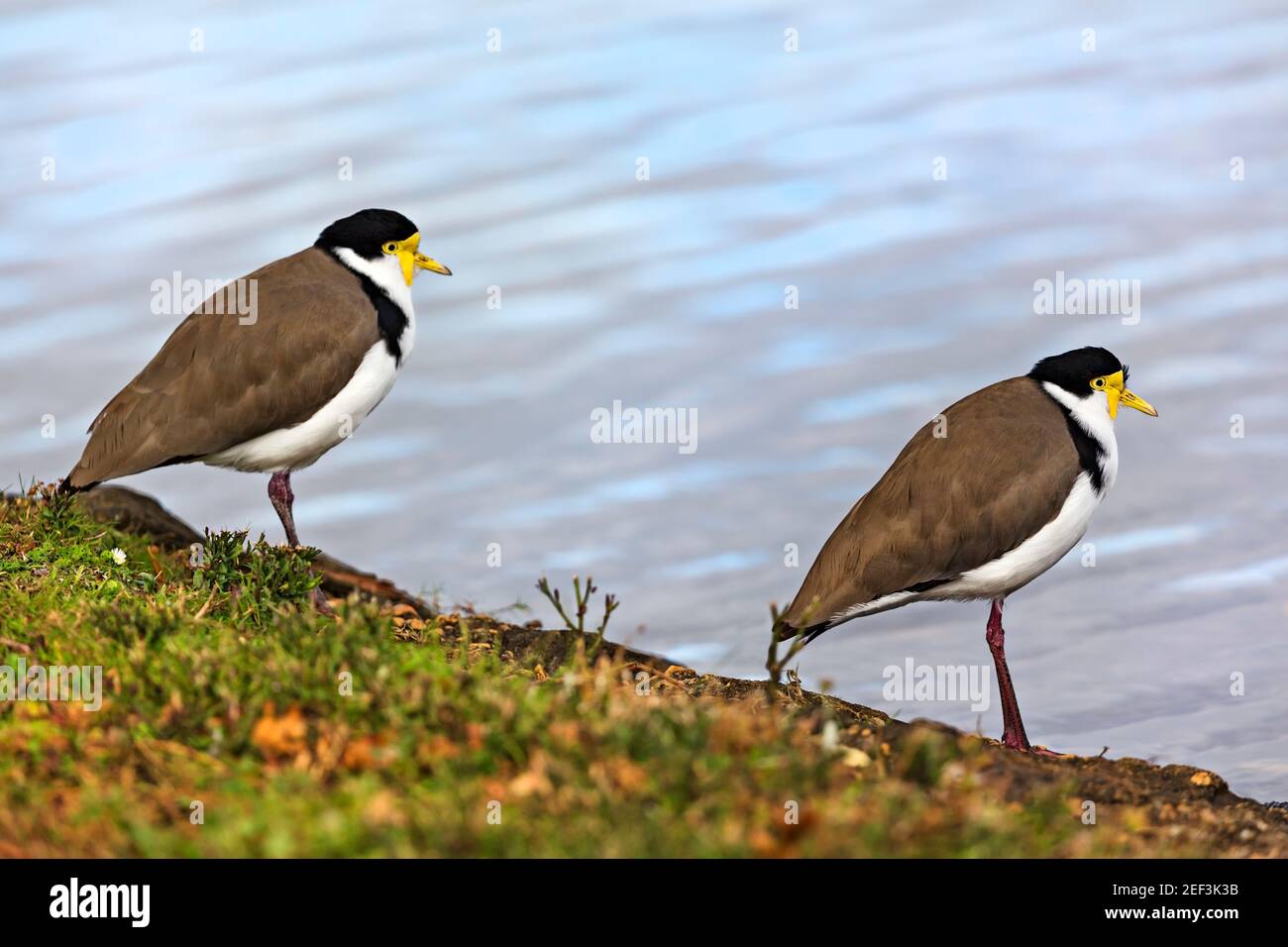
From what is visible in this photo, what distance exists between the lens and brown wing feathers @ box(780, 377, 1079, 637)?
29.5ft

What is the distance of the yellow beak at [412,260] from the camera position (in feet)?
34.4

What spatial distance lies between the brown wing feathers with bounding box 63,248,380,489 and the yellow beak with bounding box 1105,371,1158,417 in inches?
205

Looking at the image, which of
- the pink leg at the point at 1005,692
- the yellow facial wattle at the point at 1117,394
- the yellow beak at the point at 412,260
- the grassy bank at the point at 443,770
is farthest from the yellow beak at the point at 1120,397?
the yellow beak at the point at 412,260

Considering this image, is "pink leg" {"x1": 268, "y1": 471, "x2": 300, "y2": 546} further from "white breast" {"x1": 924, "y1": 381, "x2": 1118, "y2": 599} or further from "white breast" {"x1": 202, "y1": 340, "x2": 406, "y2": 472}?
"white breast" {"x1": 924, "y1": 381, "x2": 1118, "y2": 599}

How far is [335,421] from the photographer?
9.90 m

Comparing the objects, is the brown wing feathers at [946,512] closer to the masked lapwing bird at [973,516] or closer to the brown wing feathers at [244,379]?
the masked lapwing bird at [973,516]

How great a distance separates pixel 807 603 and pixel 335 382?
11.8ft

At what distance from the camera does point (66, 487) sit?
401 inches

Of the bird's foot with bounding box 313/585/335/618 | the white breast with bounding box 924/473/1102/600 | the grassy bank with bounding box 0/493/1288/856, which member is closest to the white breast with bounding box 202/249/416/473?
the bird's foot with bounding box 313/585/335/618

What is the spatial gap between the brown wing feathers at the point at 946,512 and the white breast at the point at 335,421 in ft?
10.9

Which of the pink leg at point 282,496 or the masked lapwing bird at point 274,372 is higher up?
the masked lapwing bird at point 274,372

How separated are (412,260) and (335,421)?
148 cm
